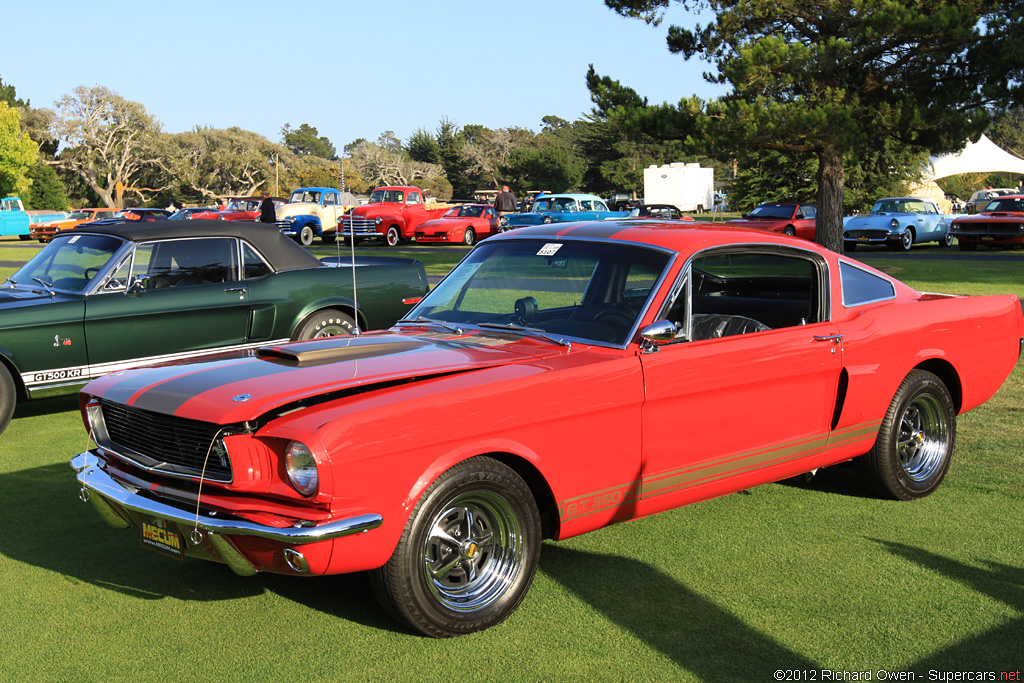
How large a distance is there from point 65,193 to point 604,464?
77793 mm

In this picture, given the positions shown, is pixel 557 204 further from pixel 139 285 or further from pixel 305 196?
pixel 139 285

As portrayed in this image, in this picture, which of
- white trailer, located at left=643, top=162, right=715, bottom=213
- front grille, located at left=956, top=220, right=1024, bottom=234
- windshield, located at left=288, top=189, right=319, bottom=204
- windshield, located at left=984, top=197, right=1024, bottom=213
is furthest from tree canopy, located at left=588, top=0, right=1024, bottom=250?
white trailer, located at left=643, top=162, right=715, bottom=213

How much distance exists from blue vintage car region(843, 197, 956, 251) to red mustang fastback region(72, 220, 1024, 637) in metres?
25.1

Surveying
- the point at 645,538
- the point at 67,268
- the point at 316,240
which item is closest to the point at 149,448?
the point at 645,538

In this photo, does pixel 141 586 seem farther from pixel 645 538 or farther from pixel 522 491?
pixel 645 538

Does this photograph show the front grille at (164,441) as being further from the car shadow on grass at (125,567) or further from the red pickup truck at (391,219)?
the red pickup truck at (391,219)

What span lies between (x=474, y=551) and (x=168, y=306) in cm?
490

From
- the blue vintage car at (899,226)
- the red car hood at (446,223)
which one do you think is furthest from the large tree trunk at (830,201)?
the red car hood at (446,223)

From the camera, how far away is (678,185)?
50000mm

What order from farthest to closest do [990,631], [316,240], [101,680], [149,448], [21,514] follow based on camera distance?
[316,240] → [21,514] → [149,448] → [990,631] → [101,680]

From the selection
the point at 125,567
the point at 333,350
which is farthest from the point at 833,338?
the point at 125,567

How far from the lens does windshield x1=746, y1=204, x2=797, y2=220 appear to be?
2908 cm

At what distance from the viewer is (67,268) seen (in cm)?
774

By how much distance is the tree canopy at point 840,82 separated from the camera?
18844 millimetres
